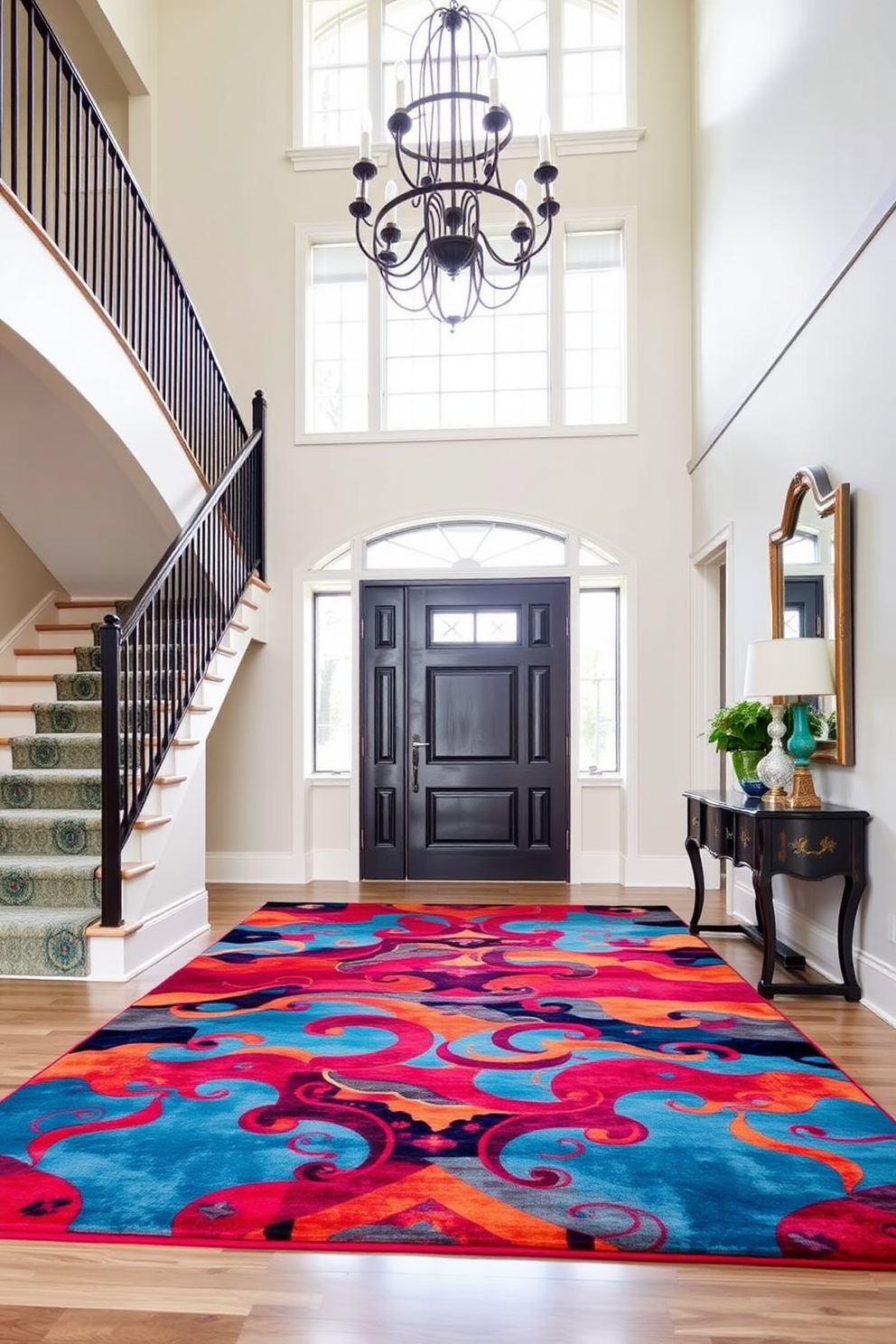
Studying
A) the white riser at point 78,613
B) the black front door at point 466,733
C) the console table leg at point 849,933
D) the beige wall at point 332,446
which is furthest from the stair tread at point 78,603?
the console table leg at point 849,933

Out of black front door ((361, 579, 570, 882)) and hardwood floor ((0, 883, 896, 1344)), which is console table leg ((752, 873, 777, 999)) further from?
black front door ((361, 579, 570, 882))

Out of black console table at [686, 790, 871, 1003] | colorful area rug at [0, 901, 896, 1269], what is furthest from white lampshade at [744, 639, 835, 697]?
colorful area rug at [0, 901, 896, 1269]

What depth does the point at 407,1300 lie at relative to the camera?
1919 mm

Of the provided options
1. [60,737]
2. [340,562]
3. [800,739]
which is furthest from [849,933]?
[340,562]

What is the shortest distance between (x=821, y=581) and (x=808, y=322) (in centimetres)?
117

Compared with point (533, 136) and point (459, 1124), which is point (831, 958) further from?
point (533, 136)

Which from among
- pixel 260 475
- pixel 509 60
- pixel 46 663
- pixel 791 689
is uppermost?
pixel 509 60

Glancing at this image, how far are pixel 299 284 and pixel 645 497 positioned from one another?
9.44 feet

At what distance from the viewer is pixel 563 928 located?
5.36 meters

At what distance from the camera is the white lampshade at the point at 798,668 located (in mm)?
4035

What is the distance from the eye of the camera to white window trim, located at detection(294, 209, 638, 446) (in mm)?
6926

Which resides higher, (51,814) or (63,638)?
(63,638)

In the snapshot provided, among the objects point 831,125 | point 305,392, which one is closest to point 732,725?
point 831,125

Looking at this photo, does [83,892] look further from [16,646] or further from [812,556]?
[812,556]
